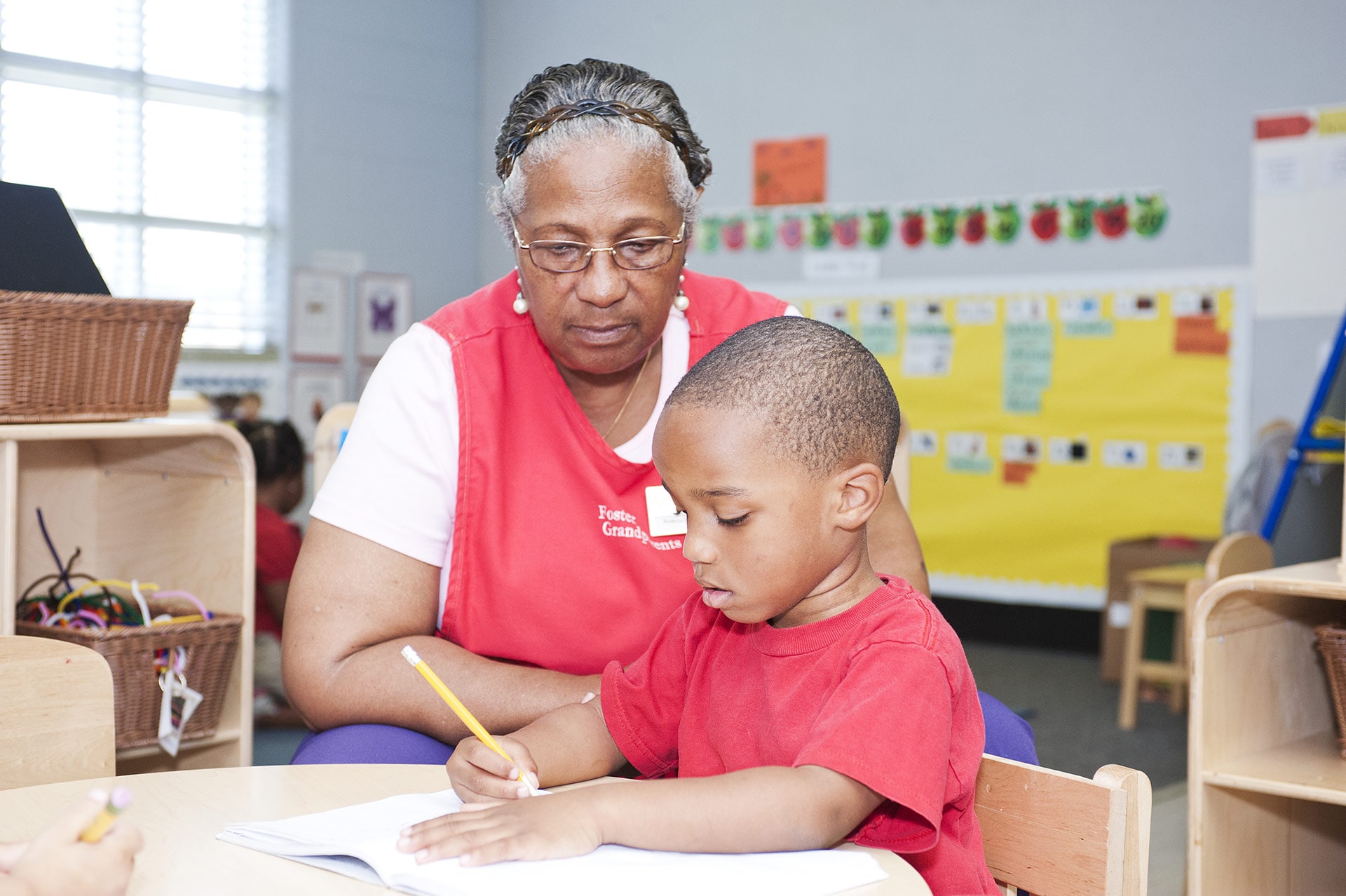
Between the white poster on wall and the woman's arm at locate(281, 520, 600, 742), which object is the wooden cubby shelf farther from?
the white poster on wall

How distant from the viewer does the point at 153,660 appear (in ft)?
7.18

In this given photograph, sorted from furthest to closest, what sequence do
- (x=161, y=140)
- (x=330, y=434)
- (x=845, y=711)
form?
1. (x=161, y=140)
2. (x=330, y=434)
3. (x=845, y=711)

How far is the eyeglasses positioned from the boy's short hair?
371mm

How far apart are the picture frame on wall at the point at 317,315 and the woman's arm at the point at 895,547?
5.17 m

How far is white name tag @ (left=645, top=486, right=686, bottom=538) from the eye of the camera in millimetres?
1537

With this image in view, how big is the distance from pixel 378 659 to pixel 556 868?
625 mm

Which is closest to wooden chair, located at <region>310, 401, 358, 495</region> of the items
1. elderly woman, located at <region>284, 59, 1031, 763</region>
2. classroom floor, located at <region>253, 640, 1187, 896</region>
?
elderly woman, located at <region>284, 59, 1031, 763</region>

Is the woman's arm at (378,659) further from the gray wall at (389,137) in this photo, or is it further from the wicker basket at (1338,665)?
the gray wall at (389,137)

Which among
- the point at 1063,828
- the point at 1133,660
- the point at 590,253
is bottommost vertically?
the point at 1133,660

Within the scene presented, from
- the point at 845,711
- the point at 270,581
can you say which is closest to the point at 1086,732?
the point at 270,581

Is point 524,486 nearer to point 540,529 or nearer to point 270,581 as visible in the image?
point 540,529

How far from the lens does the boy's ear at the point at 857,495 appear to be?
107 cm

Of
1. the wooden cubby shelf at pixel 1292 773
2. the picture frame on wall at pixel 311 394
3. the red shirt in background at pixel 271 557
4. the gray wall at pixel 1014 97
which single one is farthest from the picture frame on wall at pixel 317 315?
the wooden cubby shelf at pixel 1292 773

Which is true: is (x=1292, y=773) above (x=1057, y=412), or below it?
below
